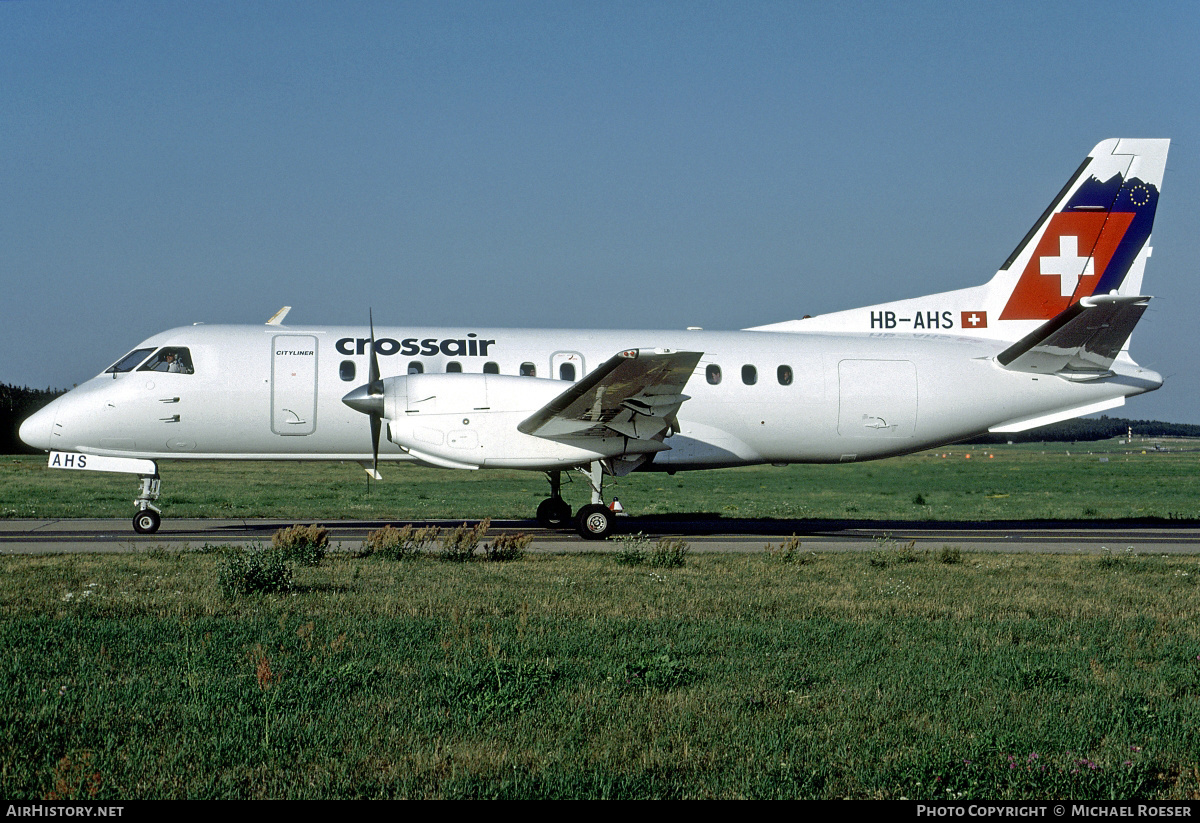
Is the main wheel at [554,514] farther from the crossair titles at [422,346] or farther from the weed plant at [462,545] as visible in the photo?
the weed plant at [462,545]

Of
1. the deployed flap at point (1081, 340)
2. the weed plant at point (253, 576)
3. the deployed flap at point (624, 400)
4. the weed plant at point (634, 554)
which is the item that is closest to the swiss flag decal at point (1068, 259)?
the deployed flap at point (1081, 340)

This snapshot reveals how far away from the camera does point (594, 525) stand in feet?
58.5

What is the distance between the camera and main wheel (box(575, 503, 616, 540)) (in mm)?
17812

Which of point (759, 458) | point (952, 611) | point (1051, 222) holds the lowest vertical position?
point (952, 611)

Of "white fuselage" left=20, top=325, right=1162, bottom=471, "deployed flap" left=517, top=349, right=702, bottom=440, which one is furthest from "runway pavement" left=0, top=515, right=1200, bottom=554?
"deployed flap" left=517, top=349, right=702, bottom=440

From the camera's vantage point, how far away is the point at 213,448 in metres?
18.5

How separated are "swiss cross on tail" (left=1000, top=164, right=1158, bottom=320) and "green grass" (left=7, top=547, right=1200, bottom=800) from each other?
1029 centimetres

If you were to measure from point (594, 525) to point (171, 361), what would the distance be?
8437 millimetres

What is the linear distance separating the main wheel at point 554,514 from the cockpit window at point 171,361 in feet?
24.1

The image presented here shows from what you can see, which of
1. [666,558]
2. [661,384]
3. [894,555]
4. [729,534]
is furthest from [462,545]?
[729,534]

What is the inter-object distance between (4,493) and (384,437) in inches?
777

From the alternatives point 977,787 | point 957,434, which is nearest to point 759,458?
point 957,434

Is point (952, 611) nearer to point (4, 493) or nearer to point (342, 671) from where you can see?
point (342, 671)

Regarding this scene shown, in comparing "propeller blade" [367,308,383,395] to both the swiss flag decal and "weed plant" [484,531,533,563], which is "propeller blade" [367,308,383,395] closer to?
"weed plant" [484,531,533,563]
